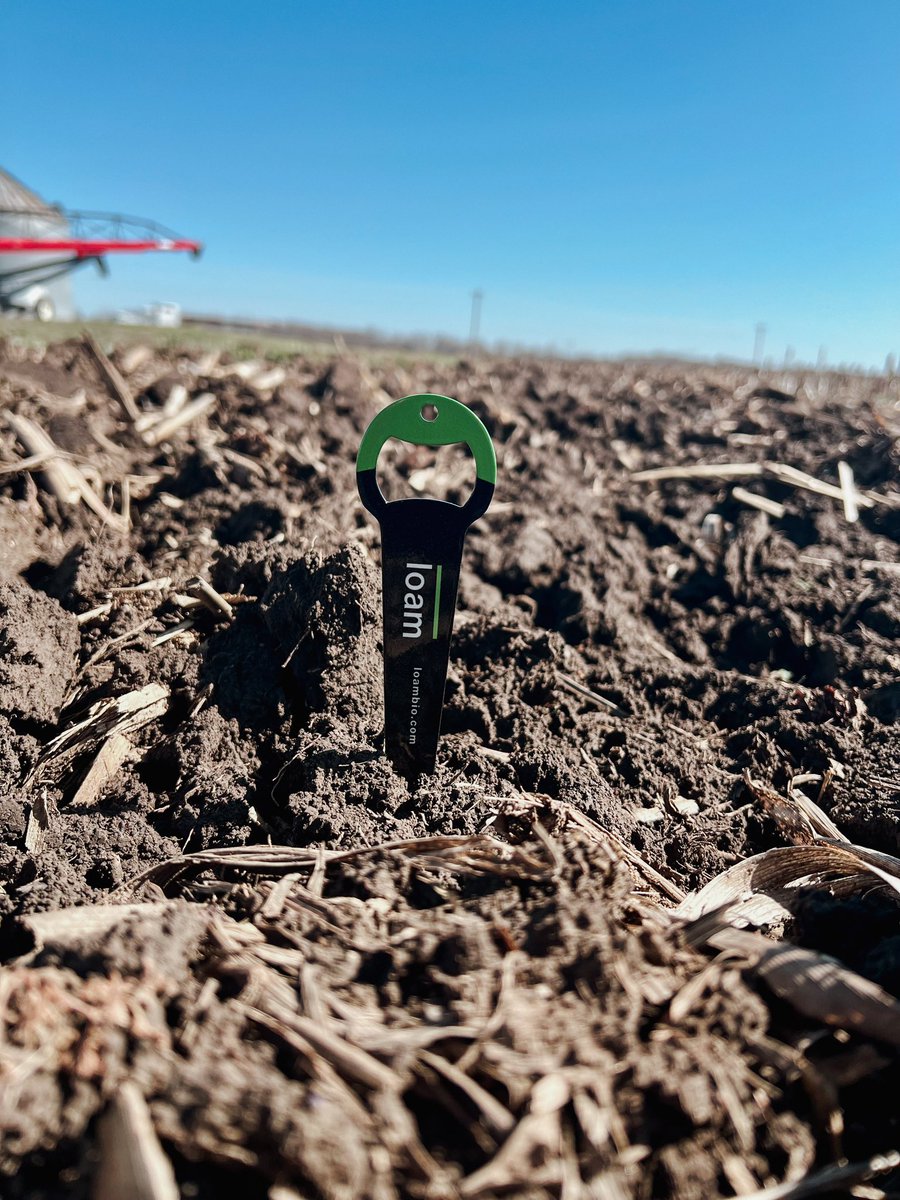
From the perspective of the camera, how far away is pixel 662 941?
1.85m

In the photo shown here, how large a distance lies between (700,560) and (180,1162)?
16.1 ft

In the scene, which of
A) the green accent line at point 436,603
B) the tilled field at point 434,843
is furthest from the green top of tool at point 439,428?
the tilled field at point 434,843

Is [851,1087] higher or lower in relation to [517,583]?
lower

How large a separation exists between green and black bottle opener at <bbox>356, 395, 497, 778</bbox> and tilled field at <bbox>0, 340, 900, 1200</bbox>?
25 centimetres

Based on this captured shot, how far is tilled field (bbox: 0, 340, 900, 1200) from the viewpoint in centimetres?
144

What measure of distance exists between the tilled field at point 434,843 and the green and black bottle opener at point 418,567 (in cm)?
25

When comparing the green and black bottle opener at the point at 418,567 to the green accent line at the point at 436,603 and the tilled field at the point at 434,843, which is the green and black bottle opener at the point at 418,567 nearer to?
the green accent line at the point at 436,603

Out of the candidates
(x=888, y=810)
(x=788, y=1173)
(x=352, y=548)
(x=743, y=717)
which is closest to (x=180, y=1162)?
(x=788, y=1173)

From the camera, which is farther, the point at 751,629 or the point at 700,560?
the point at 700,560

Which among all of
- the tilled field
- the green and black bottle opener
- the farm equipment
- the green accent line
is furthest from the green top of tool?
the farm equipment

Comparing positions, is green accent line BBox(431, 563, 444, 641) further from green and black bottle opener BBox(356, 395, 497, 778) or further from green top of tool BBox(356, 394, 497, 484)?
green top of tool BBox(356, 394, 497, 484)

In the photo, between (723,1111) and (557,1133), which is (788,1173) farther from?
(557,1133)

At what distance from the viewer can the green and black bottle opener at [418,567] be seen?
2.59 meters

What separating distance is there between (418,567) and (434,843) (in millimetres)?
932
